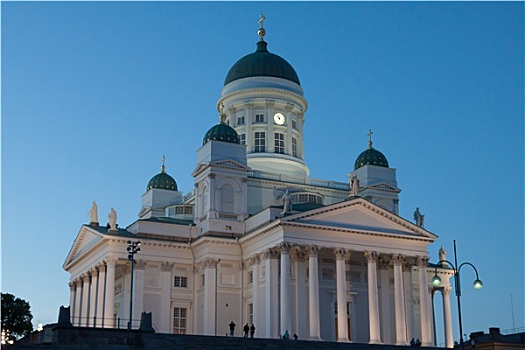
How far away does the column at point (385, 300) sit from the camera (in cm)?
5525

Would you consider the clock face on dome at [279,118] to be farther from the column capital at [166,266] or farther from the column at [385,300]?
the column capital at [166,266]

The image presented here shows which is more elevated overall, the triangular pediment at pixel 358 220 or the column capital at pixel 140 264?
the triangular pediment at pixel 358 220

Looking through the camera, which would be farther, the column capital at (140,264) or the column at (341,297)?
the column capital at (140,264)

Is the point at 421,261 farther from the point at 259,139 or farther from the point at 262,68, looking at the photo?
the point at 262,68

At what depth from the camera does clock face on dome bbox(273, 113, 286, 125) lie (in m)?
68.1

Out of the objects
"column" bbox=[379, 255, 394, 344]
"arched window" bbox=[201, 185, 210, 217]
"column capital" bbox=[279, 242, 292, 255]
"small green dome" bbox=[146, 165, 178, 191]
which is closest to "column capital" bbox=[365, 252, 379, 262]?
"column" bbox=[379, 255, 394, 344]

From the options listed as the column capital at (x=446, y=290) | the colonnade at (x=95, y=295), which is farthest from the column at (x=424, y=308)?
the colonnade at (x=95, y=295)

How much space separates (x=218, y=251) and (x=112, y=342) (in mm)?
20618

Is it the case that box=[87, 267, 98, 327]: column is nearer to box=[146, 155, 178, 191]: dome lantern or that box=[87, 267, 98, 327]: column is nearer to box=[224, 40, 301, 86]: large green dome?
box=[146, 155, 178, 191]: dome lantern

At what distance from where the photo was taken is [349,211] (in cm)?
5366

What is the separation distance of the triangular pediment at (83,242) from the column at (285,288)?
13651 mm

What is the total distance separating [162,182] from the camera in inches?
2835

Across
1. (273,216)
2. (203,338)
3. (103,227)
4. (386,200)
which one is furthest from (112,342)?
(386,200)

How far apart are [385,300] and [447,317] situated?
882 centimetres
